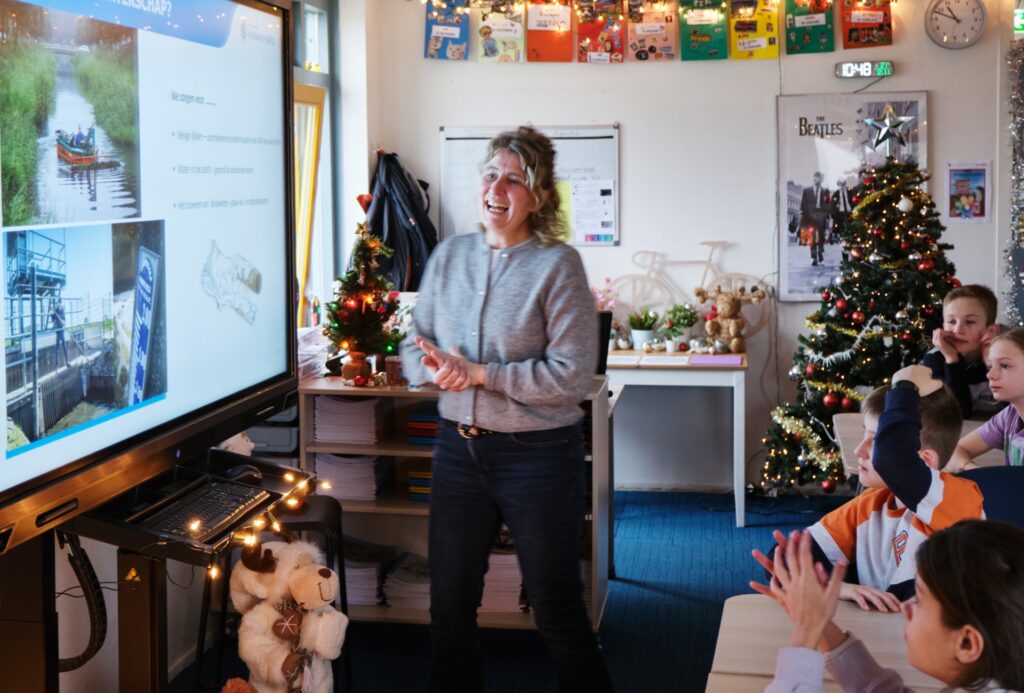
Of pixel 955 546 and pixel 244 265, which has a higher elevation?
pixel 244 265

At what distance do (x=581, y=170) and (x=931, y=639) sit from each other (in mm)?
4778

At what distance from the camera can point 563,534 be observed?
8.91ft

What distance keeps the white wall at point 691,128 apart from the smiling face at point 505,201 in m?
3.27

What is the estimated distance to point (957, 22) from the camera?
18.7 ft

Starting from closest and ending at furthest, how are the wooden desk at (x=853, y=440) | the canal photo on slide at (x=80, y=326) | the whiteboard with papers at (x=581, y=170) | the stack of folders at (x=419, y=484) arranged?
the canal photo on slide at (x=80, y=326) < the wooden desk at (x=853, y=440) < the stack of folders at (x=419, y=484) < the whiteboard with papers at (x=581, y=170)

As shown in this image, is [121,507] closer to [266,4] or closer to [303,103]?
[266,4]

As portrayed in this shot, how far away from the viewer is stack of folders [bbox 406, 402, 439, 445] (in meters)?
3.99

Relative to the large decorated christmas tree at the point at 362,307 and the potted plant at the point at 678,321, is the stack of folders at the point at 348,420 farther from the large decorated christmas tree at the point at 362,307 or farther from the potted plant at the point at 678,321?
the potted plant at the point at 678,321

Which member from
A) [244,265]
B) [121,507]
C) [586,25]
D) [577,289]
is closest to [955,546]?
[577,289]

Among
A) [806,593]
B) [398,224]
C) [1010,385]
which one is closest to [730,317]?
[398,224]

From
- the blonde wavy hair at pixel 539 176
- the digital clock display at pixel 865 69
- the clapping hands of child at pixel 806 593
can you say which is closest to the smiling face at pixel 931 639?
the clapping hands of child at pixel 806 593

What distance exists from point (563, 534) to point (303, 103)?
338cm

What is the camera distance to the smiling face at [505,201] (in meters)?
2.75

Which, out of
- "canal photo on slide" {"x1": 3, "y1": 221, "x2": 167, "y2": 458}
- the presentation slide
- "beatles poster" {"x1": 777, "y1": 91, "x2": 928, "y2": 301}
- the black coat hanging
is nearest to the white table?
"beatles poster" {"x1": 777, "y1": 91, "x2": 928, "y2": 301}
